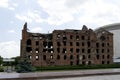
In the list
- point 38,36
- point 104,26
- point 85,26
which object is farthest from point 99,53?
point 104,26

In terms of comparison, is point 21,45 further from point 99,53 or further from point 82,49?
point 99,53

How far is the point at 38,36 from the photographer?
7956 centimetres

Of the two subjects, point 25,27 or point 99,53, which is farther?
point 99,53

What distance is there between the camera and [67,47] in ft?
269

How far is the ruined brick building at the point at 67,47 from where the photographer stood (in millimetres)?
78500

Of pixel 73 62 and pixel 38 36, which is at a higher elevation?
pixel 38 36

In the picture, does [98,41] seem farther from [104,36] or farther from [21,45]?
[21,45]

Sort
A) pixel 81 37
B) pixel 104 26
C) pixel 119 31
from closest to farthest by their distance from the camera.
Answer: pixel 81 37
pixel 119 31
pixel 104 26

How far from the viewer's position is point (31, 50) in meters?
78.8

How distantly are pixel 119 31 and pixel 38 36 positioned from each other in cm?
3826

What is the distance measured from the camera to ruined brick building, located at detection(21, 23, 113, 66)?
3091 inches

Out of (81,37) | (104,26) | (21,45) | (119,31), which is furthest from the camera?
(104,26)

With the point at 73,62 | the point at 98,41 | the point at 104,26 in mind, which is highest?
the point at 104,26

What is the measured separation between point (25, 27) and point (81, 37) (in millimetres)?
16491
